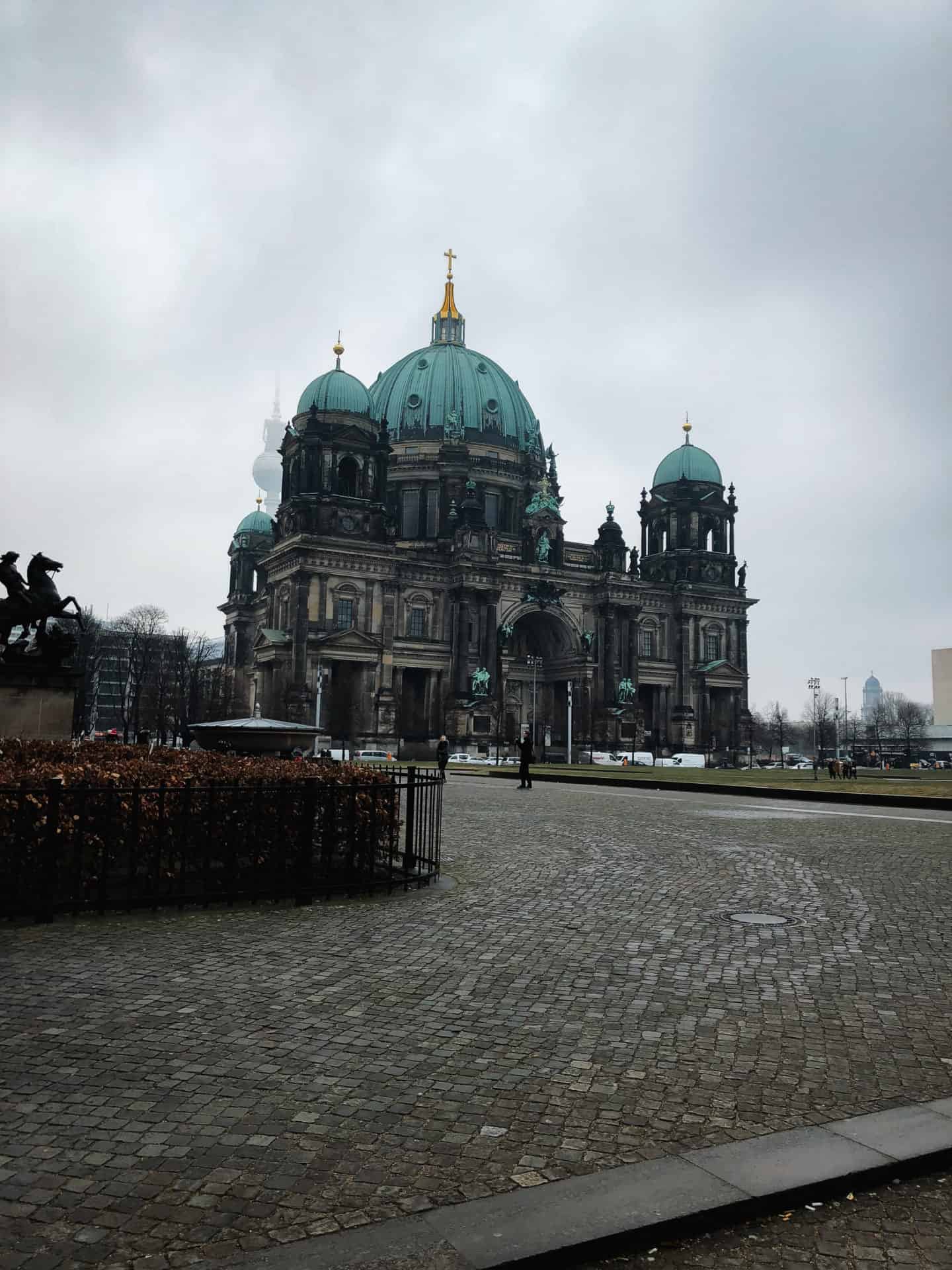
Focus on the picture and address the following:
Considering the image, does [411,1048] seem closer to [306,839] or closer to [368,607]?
[306,839]

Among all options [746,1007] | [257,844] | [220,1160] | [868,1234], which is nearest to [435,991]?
[746,1007]

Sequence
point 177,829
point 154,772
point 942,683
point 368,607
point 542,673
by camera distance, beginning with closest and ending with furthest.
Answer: point 177,829
point 154,772
point 368,607
point 542,673
point 942,683

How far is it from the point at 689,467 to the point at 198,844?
3599 inches

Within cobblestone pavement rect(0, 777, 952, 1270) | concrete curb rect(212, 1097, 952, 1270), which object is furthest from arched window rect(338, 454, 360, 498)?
concrete curb rect(212, 1097, 952, 1270)

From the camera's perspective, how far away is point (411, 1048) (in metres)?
5.91

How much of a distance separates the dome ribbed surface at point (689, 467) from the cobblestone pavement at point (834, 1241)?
9612cm

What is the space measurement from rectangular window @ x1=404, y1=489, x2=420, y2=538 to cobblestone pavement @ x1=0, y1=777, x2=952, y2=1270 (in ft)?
262

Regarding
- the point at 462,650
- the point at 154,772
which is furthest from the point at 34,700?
the point at 462,650

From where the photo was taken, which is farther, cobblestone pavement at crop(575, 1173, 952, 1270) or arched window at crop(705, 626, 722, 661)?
arched window at crop(705, 626, 722, 661)

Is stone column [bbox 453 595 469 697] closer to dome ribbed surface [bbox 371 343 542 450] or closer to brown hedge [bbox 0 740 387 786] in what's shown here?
dome ribbed surface [bbox 371 343 542 450]

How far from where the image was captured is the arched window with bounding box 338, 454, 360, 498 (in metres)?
79.2

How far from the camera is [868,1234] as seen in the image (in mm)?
4012

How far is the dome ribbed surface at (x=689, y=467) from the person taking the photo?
97.3 meters

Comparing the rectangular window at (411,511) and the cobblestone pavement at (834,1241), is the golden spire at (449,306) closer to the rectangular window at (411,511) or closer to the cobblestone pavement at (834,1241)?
the rectangular window at (411,511)
